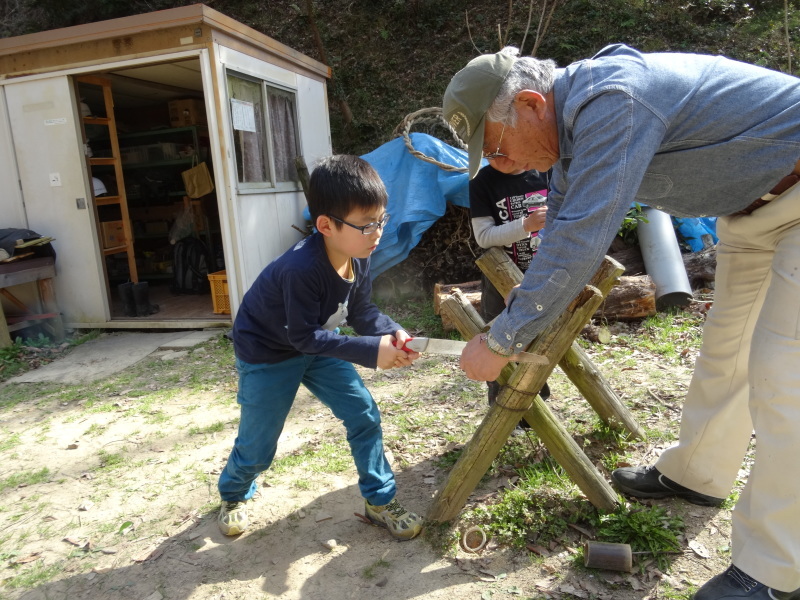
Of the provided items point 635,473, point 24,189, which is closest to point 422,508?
point 635,473

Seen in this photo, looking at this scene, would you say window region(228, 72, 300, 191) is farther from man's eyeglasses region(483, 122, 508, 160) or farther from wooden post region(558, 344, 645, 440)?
man's eyeglasses region(483, 122, 508, 160)

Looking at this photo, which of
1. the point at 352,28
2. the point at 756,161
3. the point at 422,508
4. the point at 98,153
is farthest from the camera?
the point at 352,28

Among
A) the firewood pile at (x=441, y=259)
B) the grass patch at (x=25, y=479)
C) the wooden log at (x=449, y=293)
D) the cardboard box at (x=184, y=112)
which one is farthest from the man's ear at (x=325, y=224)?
the cardboard box at (x=184, y=112)

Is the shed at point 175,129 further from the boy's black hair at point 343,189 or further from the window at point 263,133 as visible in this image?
the boy's black hair at point 343,189

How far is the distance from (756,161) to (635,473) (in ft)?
5.16

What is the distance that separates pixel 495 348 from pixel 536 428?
0.84 meters

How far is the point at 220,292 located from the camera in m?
6.76

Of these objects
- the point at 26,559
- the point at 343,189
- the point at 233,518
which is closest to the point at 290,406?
the point at 233,518

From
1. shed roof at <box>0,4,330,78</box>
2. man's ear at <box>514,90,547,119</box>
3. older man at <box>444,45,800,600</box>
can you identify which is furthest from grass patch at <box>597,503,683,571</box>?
shed roof at <box>0,4,330,78</box>

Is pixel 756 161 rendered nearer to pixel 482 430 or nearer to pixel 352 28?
pixel 482 430

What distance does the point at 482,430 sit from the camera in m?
2.48

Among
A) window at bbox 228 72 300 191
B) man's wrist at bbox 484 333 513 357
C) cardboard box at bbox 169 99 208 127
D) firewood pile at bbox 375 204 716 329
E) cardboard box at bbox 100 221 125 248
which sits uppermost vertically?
cardboard box at bbox 169 99 208 127

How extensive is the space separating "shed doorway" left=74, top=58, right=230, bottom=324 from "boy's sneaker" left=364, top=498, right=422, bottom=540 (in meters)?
4.48

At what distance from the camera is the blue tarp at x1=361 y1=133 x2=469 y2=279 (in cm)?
652
